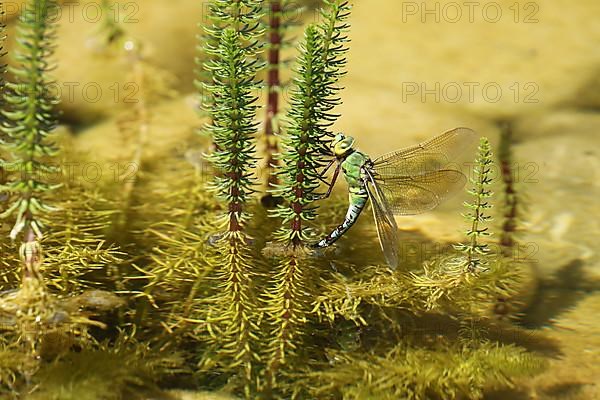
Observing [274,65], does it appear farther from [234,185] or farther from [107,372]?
[107,372]

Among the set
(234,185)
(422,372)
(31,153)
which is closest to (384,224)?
(234,185)

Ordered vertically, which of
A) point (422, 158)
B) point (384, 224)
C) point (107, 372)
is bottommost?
point (107, 372)

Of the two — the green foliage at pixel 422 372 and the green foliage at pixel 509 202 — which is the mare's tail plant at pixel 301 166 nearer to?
the green foliage at pixel 422 372

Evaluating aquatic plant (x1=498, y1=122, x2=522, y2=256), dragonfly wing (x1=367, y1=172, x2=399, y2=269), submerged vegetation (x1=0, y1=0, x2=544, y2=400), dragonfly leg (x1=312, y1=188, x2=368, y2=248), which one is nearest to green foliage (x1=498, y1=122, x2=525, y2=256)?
aquatic plant (x1=498, y1=122, x2=522, y2=256)

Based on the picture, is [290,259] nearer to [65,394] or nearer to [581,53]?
[65,394]

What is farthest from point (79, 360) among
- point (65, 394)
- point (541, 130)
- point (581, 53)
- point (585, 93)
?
point (581, 53)

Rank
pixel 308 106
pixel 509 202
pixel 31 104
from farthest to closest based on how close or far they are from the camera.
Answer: pixel 509 202, pixel 308 106, pixel 31 104
